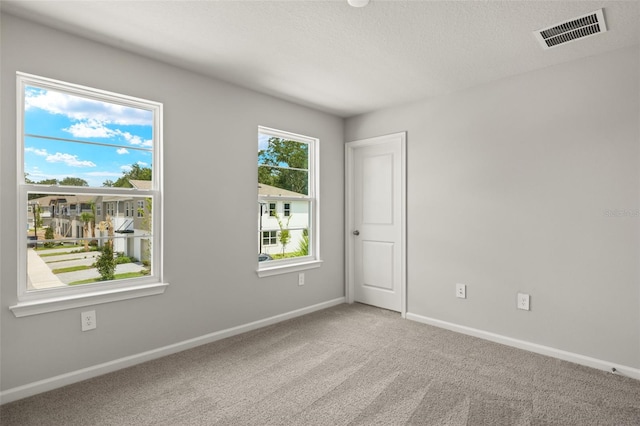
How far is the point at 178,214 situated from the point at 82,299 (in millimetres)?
887

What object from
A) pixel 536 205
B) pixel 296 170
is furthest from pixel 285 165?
pixel 536 205

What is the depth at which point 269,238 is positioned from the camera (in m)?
3.73

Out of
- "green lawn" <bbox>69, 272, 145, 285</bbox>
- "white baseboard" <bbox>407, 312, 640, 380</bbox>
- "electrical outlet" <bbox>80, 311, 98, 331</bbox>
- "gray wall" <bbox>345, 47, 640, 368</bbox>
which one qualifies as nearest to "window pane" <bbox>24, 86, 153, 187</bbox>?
"green lawn" <bbox>69, 272, 145, 285</bbox>

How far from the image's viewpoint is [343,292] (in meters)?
4.46

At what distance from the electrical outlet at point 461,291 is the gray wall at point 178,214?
4.97 feet

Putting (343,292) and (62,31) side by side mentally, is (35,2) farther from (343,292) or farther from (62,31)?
(343,292)

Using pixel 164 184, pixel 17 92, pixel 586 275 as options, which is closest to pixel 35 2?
pixel 17 92

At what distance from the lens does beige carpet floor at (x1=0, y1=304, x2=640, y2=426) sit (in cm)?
203

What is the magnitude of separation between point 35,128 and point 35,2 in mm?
750

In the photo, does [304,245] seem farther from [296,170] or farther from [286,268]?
[296,170]

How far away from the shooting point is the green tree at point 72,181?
243cm

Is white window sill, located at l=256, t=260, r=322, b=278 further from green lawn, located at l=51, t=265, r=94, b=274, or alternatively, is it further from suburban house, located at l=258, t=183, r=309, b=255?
green lawn, located at l=51, t=265, r=94, b=274

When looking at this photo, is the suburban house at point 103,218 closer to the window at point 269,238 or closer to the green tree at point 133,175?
the green tree at point 133,175

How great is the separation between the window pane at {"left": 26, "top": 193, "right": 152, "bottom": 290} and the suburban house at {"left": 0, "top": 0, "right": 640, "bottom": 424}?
2 cm
